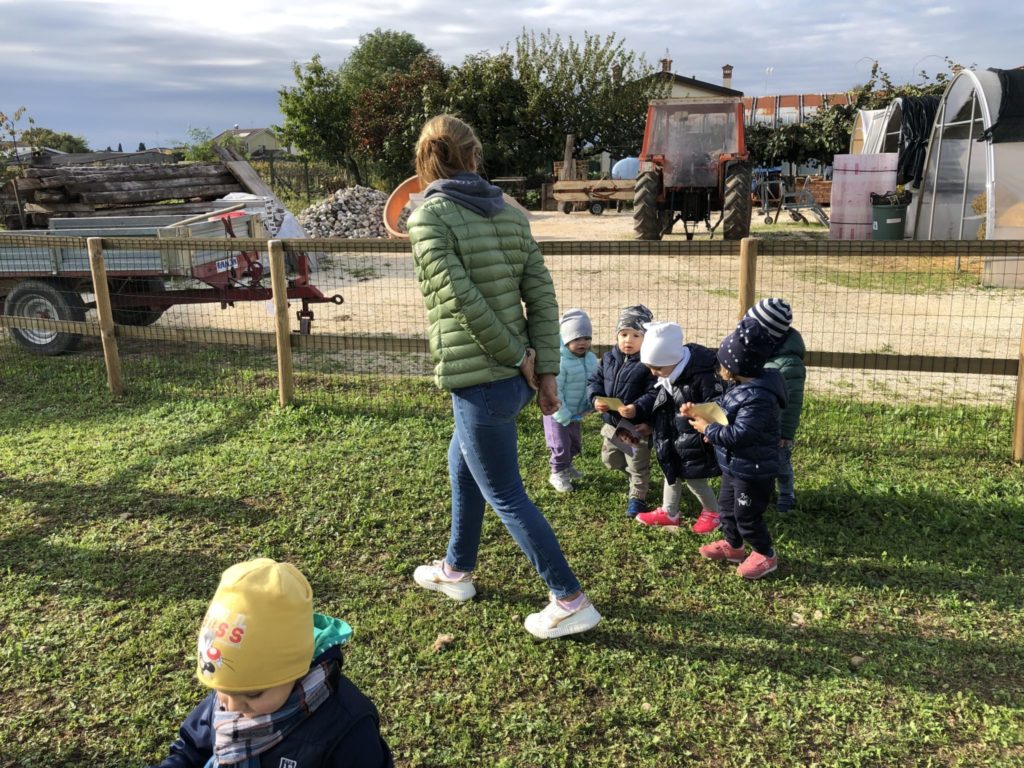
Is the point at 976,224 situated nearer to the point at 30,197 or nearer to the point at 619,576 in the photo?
the point at 619,576

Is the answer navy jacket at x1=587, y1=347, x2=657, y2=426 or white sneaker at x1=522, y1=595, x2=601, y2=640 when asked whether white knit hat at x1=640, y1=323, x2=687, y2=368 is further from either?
white sneaker at x1=522, y1=595, x2=601, y2=640

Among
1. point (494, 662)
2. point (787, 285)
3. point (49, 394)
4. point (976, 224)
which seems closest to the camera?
A: point (494, 662)

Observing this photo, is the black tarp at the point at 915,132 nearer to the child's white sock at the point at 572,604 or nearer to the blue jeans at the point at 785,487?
the blue jeans at the point at 785,487

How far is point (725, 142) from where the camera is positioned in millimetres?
15641

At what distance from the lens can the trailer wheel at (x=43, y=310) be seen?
7.96 meters

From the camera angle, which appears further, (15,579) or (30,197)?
(30,197)

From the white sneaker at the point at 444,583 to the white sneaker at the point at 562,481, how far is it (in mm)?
1154

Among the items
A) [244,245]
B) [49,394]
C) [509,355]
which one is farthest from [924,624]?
[49,394]

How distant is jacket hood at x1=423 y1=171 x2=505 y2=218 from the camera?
111 inches

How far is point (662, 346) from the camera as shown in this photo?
378 centimetres

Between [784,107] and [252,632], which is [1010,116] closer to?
[252,632]

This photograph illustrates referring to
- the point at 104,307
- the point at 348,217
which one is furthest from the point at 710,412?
the point at 348,217

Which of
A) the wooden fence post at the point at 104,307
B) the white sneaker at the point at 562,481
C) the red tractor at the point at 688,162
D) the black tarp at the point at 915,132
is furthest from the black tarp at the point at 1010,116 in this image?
the wooden fence post at the point at 104,307

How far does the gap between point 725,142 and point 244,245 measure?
11.8 m
